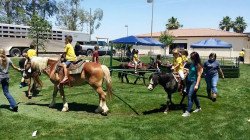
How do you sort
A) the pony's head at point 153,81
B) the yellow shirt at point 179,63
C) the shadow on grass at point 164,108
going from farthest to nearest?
the yellow shirt at point 179,63
the shadow on grass at point 164,108
the pony's head at point 153,81

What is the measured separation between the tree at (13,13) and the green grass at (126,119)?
50.8m

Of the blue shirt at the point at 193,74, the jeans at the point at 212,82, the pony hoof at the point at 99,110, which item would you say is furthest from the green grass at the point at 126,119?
the blue shirt at the point at 193,74

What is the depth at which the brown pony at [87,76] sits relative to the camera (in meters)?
12.5

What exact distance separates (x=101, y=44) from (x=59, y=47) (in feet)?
29.7

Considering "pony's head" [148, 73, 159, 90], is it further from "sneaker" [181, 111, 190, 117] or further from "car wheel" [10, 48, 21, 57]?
"car wheel" [10, 48, 21, 57]

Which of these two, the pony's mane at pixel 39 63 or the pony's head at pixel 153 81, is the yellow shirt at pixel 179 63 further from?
the pony's mane at pixel 39 63

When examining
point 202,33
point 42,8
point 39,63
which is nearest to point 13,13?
point 42,8

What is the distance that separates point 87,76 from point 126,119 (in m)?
2.22

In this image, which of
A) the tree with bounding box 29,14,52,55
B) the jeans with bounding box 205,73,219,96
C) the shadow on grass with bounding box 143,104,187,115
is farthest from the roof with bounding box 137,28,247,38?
the shadow on grass with bounding box 143,104,187,115

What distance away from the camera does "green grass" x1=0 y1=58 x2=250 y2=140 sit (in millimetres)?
10156

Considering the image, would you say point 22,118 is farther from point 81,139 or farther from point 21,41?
point 21,41

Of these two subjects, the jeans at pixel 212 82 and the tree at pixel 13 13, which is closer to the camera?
the jeans at pixel 212 82

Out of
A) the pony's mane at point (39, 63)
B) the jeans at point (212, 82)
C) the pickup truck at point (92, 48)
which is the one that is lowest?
the jeans at point (212, 82)

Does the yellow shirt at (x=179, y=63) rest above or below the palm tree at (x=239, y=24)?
below
